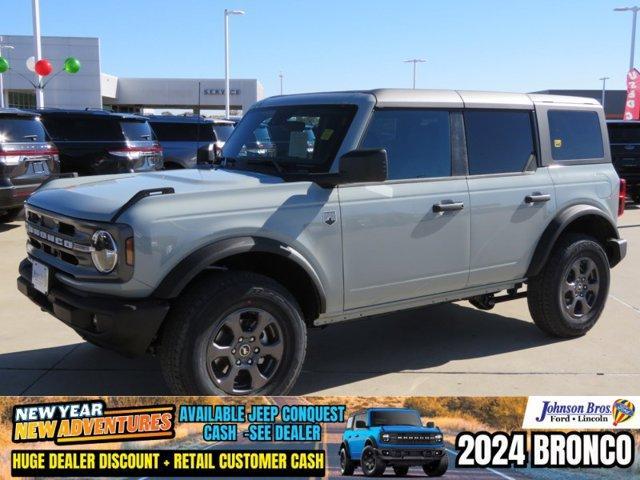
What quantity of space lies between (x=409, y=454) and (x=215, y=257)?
1.48 metres

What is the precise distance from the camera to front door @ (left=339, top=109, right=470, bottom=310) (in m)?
4.09

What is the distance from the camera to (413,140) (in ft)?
14.5

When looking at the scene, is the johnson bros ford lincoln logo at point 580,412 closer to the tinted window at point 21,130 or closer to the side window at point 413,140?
the side window at point 413,140

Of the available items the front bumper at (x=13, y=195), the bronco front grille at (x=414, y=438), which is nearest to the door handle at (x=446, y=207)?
the bronco front grille at (x=414, y=438)

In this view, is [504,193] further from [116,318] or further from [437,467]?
[116,318]

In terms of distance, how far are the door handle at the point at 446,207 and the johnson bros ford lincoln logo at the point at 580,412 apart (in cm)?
190

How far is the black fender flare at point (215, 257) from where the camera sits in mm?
3426

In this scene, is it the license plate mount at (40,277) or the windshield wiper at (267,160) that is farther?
the windshield wiper at (267,160)

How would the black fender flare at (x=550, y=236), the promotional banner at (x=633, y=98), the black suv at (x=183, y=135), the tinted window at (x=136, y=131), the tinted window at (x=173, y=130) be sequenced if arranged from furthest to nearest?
1. the promotional banner at (x=633, y=98)
2. the tinted window at (x=173, y=130)
3. the black suv at (x=183, y=135)
4. the tinted window at (x=136, y=131)
5. the black fender flare at (x=550, y=236)

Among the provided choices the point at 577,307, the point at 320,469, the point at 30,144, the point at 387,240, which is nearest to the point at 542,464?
the point at 320,469

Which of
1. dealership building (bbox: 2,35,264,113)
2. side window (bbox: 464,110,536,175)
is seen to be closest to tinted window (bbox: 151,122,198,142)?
side window (bbox: 464,110,536,175)

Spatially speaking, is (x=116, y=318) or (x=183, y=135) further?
(x=183, y=135)

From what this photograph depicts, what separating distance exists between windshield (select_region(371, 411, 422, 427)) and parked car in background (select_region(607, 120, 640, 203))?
Answer: 13.4 meters

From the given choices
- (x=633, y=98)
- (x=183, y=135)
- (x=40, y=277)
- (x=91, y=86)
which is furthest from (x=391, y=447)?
(x=91, y=86)
